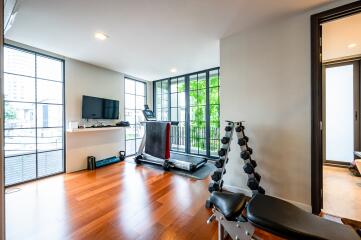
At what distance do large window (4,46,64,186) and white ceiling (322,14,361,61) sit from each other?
201 inches

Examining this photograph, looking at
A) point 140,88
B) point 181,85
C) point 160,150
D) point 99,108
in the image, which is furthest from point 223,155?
point 140,88

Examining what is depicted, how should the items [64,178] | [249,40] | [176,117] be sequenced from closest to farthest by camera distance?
[249,40] < [64,178] < [176,117]

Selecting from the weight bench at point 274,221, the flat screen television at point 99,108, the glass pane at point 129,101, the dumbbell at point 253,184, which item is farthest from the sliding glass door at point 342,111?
the flat screen television at point 99,108

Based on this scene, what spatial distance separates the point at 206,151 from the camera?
4.87 meters

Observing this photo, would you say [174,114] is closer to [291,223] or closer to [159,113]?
[159,113]

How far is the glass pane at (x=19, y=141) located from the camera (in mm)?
2938

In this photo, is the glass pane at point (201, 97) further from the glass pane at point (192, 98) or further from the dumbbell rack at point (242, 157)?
the dumbbell rack at point (242, 157)

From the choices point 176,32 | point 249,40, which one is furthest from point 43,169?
point 249,40

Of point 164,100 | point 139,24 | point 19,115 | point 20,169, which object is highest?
point 139,24

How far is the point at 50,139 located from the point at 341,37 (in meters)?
5.86

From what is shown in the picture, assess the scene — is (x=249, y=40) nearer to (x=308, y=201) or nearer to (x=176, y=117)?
(x=308, y=201)

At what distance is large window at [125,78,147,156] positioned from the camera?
5.22m

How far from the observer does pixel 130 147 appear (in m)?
5.36

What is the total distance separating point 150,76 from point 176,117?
1.60m
